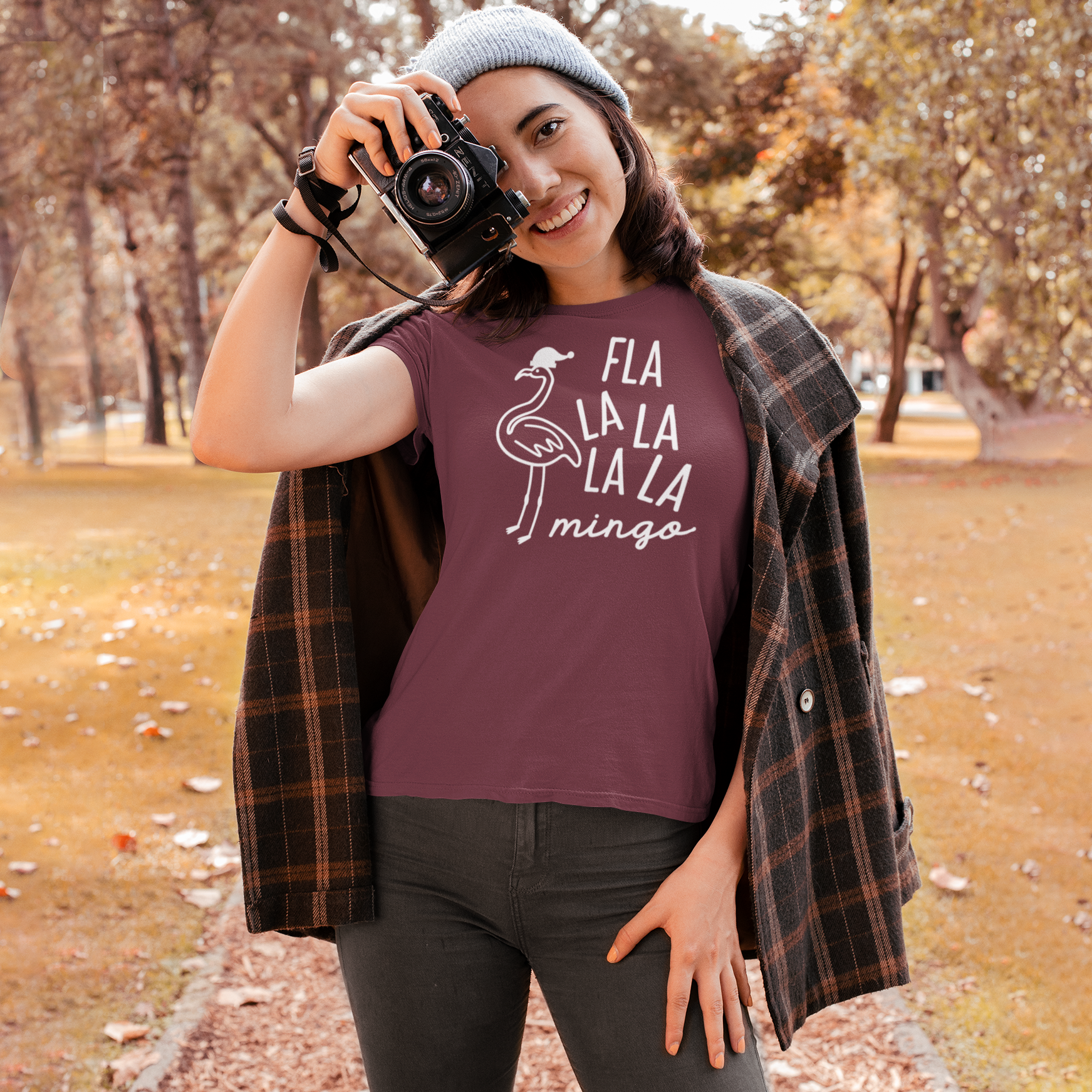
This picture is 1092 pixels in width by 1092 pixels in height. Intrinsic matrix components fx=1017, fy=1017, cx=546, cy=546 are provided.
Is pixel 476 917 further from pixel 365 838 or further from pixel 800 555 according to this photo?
pixel 800 555

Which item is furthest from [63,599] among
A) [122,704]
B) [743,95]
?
[743,95]

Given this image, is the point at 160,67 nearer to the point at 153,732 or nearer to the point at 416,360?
the point at 153,732

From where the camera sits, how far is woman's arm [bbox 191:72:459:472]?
1.33m

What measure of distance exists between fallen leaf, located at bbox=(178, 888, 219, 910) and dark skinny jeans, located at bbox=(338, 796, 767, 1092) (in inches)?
95.0

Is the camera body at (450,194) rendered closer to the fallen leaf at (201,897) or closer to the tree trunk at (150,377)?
the fallen leaf at (201,897)

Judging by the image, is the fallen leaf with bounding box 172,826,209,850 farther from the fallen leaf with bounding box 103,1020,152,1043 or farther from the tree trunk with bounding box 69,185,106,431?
the tree trunk with bounding box 69,185,106,431

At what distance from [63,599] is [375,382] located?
6437 mm

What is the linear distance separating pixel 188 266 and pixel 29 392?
4.83 metres

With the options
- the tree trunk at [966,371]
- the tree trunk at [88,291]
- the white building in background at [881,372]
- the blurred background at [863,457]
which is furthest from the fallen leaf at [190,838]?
the white building in background at [881,372]

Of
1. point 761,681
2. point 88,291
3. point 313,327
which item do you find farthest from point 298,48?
point 761,681

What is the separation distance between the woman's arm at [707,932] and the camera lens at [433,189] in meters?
0.90

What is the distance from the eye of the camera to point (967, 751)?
4.64 m

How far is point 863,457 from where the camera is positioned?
1483 cm

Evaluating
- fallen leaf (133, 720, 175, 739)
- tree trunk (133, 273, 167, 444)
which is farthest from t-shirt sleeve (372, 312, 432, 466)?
tree trunk (133, 273, 167, 444)
